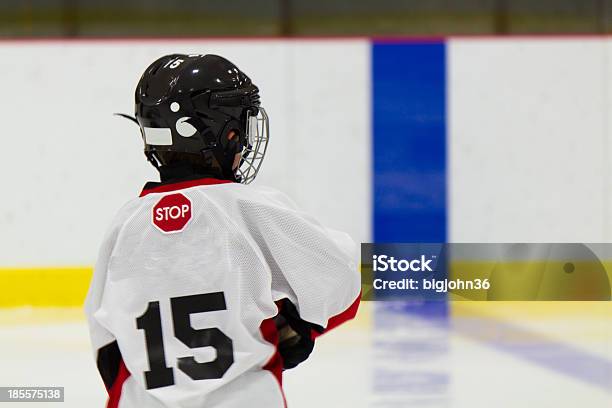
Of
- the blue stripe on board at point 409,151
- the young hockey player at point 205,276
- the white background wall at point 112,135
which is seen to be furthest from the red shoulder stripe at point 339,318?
the white background wall at point 112,135

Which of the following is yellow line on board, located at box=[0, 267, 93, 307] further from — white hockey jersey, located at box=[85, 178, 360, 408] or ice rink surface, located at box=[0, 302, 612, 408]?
white hockey jersey, located at box=[85, 178, 360, 408]

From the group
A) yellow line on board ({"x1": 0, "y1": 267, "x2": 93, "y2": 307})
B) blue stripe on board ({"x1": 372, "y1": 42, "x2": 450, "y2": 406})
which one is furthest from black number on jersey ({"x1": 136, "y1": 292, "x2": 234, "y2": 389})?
yellow line on board ({"x1": 0, "y1": 267, "x2": 93, "y2": 307})

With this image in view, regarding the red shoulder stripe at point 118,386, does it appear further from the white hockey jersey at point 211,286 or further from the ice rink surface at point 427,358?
the ice rink surface at point 427,358

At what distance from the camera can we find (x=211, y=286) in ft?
3.41

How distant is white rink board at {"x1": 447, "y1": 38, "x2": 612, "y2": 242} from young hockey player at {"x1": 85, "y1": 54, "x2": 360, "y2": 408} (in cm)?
228

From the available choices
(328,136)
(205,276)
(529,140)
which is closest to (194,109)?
(205,276)

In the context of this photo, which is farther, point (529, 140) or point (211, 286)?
point (529, 140)

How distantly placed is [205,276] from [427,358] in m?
1.85

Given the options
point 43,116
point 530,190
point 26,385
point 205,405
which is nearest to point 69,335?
point 26,385

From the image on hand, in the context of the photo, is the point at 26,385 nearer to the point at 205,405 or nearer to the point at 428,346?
the point at 428,346

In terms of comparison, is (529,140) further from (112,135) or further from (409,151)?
(112,135)

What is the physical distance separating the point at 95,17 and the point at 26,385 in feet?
4.67

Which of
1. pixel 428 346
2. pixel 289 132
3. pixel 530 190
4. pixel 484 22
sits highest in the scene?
pixel 484 22

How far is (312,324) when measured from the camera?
110 cm
